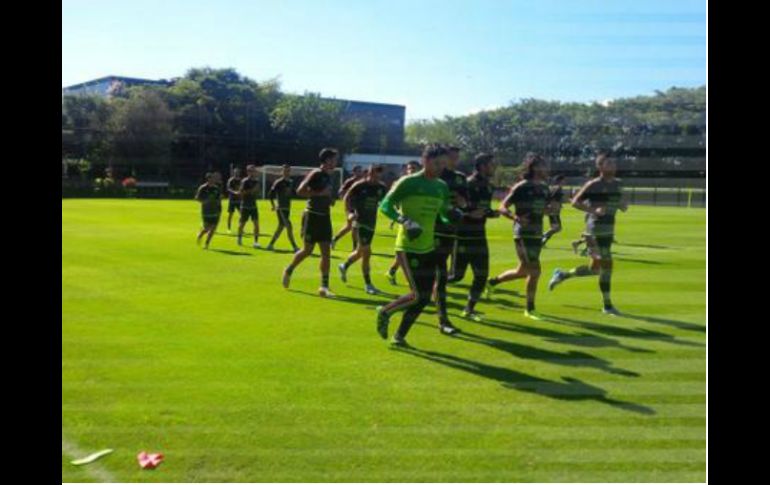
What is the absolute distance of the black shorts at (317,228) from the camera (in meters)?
7.01

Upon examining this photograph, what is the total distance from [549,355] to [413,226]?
1222mm

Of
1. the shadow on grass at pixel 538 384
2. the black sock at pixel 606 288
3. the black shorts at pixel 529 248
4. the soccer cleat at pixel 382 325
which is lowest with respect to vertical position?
the shadow on grass at pixel 538 384

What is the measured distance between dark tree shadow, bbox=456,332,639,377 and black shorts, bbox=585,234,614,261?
920mm

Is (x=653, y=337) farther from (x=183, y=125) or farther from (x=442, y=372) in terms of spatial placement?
(x=183, y=125)

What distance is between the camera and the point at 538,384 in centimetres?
360

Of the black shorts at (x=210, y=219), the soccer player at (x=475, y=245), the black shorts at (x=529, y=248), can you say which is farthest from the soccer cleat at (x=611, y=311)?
the black shorts at (x=210, y=219)

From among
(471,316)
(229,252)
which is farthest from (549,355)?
(229,252)

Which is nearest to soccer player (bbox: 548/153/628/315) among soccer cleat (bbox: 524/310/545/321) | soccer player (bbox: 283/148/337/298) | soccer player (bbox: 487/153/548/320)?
soccer player (bbox: 487/153/548/320)

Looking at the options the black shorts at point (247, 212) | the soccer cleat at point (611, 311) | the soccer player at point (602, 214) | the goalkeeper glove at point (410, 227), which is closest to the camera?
the soccer player at point (602, 214)

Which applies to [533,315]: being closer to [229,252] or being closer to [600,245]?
[600,245]

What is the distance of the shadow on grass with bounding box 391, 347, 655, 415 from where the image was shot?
10.6 feet

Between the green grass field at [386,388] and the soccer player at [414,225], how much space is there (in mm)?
261

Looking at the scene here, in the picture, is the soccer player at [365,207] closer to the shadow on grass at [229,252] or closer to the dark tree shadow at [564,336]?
the dark tree shadow at [564,336]
